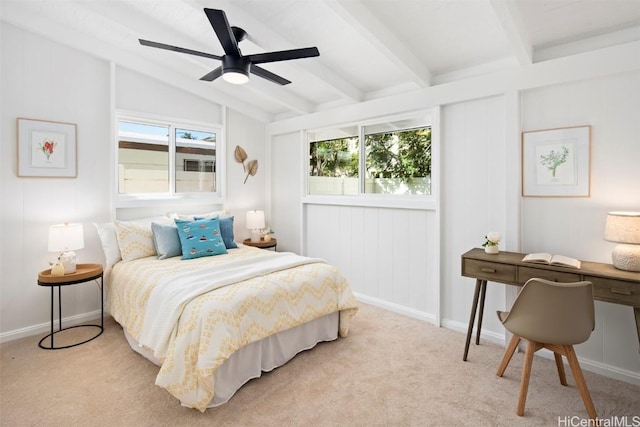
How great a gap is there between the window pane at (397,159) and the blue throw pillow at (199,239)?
179cm

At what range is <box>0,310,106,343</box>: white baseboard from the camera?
300cm

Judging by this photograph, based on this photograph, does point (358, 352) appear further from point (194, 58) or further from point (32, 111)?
point (32, 111)

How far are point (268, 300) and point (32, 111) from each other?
2810 mm

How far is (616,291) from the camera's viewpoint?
204 centimetres

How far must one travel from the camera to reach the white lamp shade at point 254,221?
4472 millimetres

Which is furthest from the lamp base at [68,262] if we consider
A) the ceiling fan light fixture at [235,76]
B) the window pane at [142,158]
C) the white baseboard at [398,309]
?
the white baseboard at [398,309]

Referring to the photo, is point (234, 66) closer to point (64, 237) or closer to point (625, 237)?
point (64, 237)

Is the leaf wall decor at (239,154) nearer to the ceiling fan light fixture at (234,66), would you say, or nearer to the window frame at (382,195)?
the window frame at (382,195)

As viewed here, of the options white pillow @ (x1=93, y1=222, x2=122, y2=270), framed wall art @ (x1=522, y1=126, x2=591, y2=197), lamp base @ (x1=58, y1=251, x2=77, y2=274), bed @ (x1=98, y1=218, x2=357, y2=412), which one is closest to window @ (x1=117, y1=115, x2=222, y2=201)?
white pillow @ (x1=93, y1=222, x2=122, y2=270)

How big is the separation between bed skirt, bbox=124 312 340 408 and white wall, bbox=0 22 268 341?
107cm

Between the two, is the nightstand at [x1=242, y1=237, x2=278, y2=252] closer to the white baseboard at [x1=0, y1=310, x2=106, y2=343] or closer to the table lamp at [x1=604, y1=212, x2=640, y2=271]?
the white baseboard at [x1=0, y1=310, x2=106, y2=343]

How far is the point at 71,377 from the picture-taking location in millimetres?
2414

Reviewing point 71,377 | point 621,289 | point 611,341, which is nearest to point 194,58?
point 71,377

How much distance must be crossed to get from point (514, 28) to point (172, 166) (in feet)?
12.0
